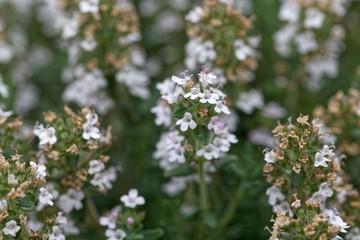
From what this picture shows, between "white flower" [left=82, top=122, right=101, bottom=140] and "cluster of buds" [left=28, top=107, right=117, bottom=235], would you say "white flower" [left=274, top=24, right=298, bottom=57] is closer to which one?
"cluster of buds" [left=28, top=107, right=117, bottom=235]

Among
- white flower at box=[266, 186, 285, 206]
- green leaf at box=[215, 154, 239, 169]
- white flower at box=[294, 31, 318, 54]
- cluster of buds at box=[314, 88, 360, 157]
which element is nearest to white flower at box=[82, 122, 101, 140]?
green leaf at box=[215, 154, 239, 169]

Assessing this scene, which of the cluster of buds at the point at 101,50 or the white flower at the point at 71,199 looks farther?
the cluster of buds at the point at 101,50

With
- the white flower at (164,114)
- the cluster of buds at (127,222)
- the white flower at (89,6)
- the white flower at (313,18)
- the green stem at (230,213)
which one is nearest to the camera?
the cluster of buds at (127,222)

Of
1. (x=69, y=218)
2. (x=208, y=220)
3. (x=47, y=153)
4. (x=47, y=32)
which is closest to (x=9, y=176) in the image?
(x=47, y=153)

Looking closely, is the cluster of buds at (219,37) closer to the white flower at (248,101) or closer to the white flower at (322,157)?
the white flower at (248,101)

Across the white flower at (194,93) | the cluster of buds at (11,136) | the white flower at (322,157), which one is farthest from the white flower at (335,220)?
the cluster of buds at (11,136)

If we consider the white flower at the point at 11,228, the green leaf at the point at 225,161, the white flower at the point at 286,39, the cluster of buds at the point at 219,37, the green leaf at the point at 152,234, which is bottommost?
the white flower at the point at 11,228

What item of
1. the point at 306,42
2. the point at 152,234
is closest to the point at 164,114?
the point at 152,234
